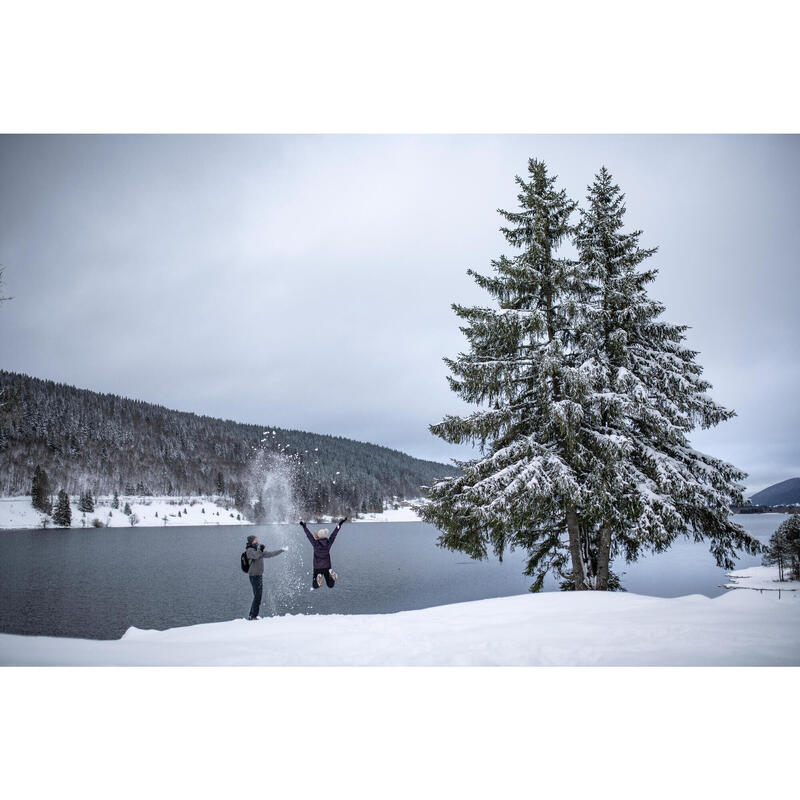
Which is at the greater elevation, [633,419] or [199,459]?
[199,459]

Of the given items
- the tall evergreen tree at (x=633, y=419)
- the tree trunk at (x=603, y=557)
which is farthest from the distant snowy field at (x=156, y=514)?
the tall evergreen tree at (x=633, y=419)

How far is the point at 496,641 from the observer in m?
5.98

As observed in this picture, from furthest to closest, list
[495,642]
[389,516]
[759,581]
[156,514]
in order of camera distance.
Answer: [389,516] → [156,514] → [759,581] → [495,642]

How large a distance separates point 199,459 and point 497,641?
110446mm

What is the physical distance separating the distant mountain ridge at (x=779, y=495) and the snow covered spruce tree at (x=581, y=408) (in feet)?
2.03

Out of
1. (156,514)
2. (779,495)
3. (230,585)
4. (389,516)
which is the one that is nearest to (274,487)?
(156,514)

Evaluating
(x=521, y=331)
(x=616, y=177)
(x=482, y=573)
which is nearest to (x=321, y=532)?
(x=521, y=331)

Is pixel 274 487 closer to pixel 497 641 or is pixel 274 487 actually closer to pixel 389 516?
pixel 389 516

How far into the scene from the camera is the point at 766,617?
6.20m

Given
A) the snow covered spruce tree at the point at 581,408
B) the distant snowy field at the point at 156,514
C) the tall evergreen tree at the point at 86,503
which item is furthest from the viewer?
the tall evergreen tree at the point at 86,503

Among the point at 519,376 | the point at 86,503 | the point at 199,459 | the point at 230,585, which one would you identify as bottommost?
the point at 230,585

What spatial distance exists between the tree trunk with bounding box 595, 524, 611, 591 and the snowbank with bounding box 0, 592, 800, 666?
10.5 feet

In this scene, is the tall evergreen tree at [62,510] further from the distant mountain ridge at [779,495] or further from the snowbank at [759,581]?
the distant mountain ridge at [779,495]

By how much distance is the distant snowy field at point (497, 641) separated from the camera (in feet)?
18.7
